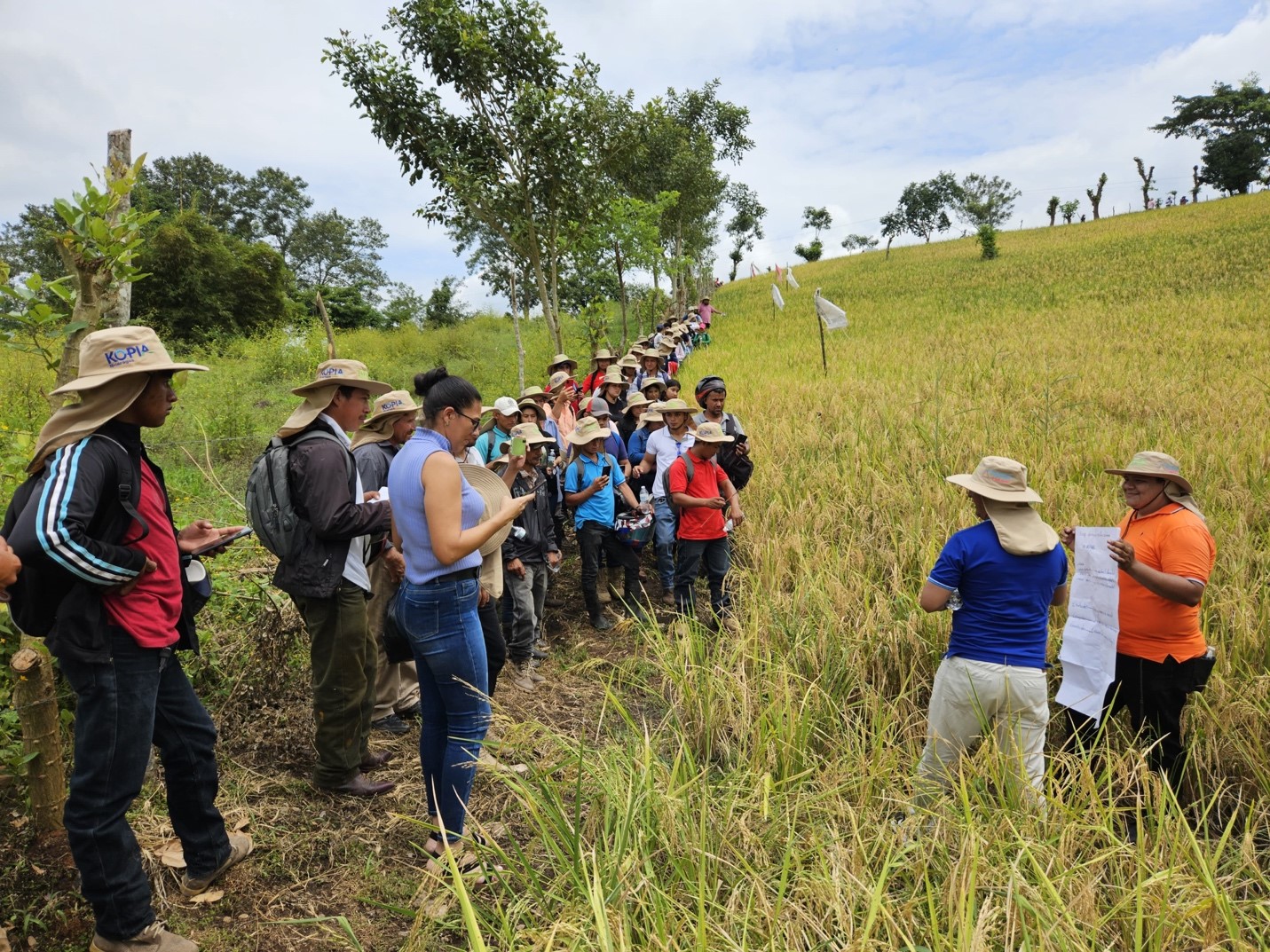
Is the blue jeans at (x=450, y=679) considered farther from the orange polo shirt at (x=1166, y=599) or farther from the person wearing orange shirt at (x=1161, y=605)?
the orange polo shirt at (x=1166, y=599)

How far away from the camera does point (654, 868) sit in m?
2.21

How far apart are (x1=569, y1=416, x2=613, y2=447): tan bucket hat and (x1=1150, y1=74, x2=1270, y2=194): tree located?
6852cm

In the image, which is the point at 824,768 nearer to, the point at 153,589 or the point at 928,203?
the point at 153,589

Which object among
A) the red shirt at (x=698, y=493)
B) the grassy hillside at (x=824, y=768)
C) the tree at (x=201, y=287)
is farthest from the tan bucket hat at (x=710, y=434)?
the tree at (x=201, y=287)

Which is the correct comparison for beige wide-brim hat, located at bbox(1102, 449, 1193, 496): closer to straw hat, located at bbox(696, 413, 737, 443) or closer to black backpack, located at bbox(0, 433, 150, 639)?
straw hat, located at bbox(696, 413, 737, 443)

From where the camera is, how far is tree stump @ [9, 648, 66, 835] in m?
2.51

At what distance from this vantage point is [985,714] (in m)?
2.81

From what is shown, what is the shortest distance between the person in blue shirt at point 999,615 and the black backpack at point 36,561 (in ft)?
9.18

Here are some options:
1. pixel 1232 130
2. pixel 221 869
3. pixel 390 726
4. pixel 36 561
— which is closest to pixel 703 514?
pixel 390 726

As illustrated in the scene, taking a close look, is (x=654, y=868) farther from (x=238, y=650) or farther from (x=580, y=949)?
(x=238, y=650)

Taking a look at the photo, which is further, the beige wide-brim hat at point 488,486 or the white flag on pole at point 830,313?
the white flag on pole at point 830,313

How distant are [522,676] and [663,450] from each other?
7.25 feet

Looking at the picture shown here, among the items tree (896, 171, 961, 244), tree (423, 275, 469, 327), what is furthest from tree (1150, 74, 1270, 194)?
tree (423, 275, 469, 327)

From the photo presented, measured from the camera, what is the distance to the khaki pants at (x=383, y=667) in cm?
392
